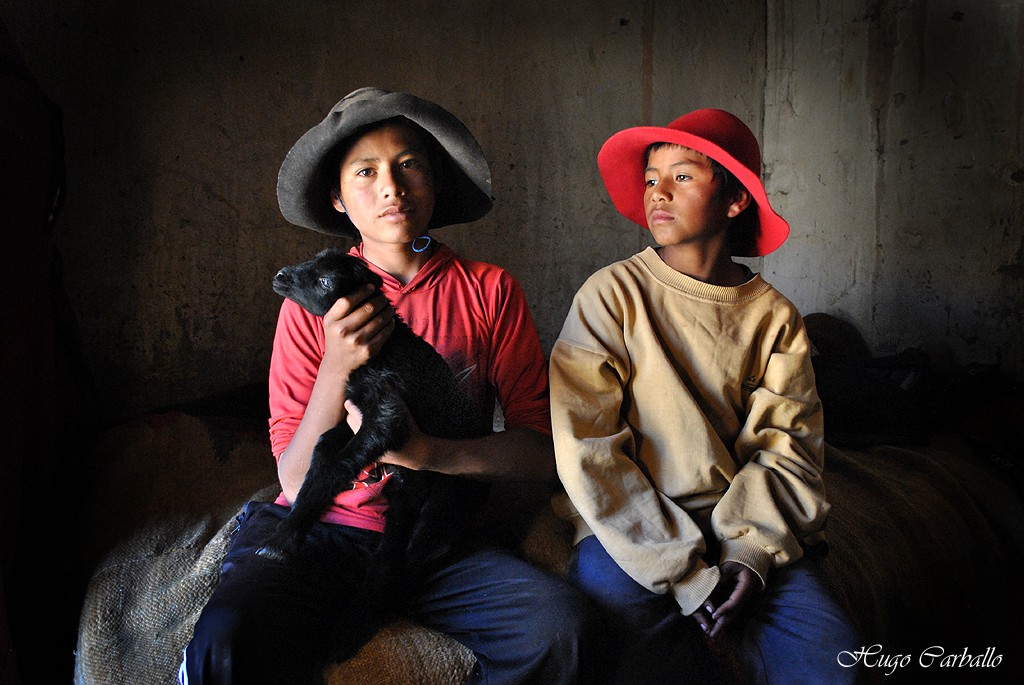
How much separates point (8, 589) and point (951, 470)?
9.87 ft

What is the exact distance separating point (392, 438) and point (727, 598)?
80cm

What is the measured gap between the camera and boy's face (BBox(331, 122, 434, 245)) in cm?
161

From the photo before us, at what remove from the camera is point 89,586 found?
1874 mm

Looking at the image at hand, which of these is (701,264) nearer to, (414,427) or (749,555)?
(749,555)

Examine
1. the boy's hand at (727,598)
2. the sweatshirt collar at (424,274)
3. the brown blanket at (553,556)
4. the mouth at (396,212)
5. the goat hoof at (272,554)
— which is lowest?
the brown blanket at (553,556)

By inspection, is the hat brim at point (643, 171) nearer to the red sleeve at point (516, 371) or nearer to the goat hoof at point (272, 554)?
the red sleeve at point (516, 371)

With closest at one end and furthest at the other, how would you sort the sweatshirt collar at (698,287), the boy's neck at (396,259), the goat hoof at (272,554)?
the goat hoof at (272,554)
the boy's neck at (396,259)
the sweatshirt collar at (698,287)

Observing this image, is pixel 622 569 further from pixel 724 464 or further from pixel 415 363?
pixel 415 363

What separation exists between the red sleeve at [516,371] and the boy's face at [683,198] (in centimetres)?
42

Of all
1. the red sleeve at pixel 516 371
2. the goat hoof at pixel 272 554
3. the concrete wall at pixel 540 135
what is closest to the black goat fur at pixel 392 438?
the goat hoof at pixel 272 554

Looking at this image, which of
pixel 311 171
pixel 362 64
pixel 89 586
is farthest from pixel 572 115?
pixel 89 586

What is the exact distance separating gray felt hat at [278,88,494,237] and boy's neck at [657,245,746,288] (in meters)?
0.50

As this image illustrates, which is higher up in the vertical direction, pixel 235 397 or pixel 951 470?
pixel 235 397

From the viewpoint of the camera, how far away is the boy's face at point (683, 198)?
1.84m
